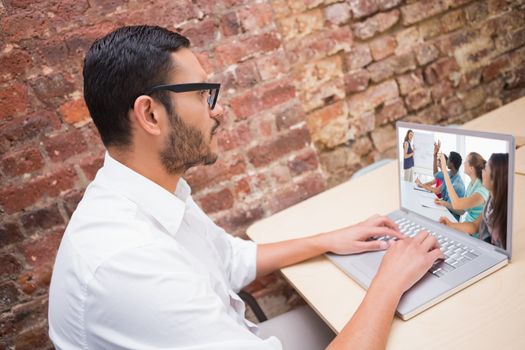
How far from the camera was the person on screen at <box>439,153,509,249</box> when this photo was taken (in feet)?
2.52

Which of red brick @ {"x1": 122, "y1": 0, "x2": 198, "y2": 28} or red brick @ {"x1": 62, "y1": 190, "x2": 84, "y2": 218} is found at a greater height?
red brick @ {"x1": 122, "y1": 0, "x2": 198, "y2": 28}

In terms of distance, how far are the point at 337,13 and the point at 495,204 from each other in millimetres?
1098

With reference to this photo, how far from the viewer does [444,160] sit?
2.97 ft

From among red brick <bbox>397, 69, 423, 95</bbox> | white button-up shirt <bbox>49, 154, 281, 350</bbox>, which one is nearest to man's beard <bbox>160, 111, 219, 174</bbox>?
white button-up shirt <bbox>49, 154, 281, 350</bbox>

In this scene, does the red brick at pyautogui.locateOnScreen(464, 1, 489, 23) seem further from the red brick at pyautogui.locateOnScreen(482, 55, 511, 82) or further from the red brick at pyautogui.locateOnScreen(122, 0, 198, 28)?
the red brick at pyautogui.locateOnScreen(122, 0, 198, 28)

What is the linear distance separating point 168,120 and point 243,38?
60cm

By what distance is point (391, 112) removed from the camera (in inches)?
68.6

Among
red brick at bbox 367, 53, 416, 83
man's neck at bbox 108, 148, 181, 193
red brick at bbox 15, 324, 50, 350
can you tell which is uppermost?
red brick at bbox 367, 53, 416, 83

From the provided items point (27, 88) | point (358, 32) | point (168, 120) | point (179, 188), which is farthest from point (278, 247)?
point (358, 32)

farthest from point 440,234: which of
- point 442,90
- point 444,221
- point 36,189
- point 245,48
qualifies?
point 36,189

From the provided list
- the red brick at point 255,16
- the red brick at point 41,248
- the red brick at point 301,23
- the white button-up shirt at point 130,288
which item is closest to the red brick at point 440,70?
the red brick at point 301,23

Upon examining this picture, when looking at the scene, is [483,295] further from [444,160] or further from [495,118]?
[495,118]

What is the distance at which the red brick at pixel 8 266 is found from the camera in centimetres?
121

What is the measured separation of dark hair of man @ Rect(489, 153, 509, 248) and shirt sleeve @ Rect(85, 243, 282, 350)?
1.76ft
